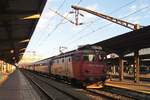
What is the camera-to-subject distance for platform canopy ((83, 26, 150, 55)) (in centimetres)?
2834

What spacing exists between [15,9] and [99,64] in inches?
299

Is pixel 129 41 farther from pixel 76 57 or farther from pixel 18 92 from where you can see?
pixel 18 92

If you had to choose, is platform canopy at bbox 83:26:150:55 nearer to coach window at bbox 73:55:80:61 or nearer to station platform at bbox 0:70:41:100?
coach window at bbox 73:55:80:61

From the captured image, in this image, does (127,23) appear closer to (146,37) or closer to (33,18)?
(146,37)

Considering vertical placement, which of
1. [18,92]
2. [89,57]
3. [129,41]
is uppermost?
[129,41]

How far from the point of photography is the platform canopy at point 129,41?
28.3 meters

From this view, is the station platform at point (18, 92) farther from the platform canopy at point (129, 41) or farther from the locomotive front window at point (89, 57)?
the platform canopy at point (129, 41)

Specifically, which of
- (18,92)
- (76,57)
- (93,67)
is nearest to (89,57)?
(93,67)

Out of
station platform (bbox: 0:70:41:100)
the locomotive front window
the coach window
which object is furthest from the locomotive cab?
Result: station platform (bbox: 0:70:41:100)

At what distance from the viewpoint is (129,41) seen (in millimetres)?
32875

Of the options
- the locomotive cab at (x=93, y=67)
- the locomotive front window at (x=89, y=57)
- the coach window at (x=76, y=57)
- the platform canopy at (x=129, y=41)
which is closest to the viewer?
the locomotive cab at (x=93, y=67)

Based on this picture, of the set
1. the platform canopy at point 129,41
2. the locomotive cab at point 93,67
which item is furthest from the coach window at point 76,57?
the platform canopy at point 129,41

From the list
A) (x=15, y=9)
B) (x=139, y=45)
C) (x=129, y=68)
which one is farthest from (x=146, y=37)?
(x=129, y=68)

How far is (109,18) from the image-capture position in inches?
1494
